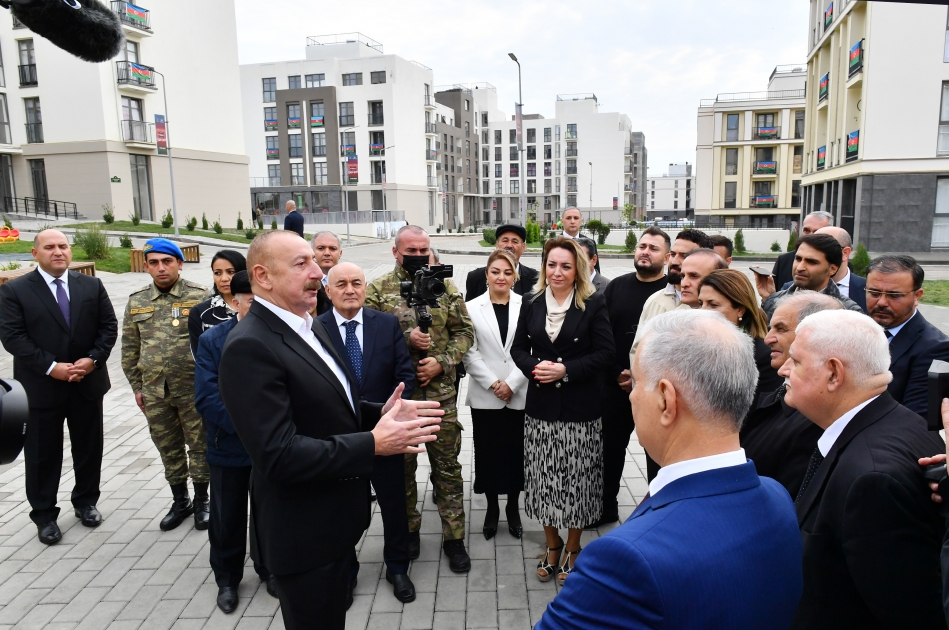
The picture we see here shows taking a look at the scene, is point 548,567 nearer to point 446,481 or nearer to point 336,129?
point 446,481

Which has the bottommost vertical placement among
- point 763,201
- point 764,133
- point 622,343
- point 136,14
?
point 622,343

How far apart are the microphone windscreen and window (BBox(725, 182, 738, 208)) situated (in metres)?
60.2

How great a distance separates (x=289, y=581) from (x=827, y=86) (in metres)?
37.2

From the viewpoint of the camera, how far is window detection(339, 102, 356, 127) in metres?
64.1

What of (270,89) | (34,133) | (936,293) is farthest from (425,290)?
(270,89)

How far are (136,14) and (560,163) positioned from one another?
63.3m

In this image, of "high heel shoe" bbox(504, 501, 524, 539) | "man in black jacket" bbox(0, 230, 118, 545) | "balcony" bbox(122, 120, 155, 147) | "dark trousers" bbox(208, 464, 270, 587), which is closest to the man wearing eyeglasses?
"high heel shoe" bbox(504, 501, 524, 539)

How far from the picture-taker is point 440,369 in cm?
427

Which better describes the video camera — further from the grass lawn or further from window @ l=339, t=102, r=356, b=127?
window @ l=339, t=102, r=356, b=127

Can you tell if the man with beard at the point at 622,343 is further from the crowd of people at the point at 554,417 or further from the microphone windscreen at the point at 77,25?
the microphone windscreen at the point at 77,25

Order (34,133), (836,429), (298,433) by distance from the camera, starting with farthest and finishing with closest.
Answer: (34,133) < (298,433) < (836,429)

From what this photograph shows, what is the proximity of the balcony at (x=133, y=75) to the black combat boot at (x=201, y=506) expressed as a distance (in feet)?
114

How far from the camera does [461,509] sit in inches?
168

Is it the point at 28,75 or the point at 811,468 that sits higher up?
the point at 28,75
